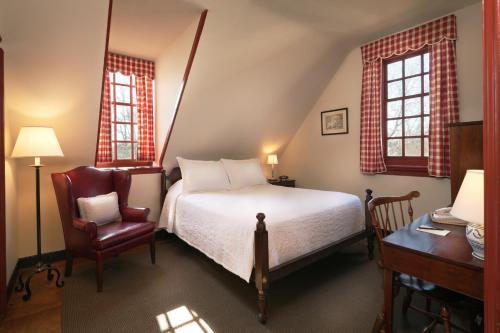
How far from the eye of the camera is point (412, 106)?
11.0 feet

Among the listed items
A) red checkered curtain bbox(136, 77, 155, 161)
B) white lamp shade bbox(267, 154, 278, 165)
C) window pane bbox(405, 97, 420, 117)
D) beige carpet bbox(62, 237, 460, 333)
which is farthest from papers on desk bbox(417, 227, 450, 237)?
red checkered curtain bbox(136, 77, 155, 161)

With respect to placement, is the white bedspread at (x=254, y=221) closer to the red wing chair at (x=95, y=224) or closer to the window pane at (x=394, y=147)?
the red wing chair at (x=95, y=224)

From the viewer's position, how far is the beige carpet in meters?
1.82

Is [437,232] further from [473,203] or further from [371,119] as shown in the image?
[371,119]

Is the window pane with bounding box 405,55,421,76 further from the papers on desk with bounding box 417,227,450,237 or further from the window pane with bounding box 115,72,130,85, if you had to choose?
the window pane with bounding box 115,72,130,85

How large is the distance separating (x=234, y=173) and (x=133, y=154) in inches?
54.3

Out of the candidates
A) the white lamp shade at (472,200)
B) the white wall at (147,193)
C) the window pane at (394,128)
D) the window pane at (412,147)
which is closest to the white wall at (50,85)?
the white wall at (147,193)

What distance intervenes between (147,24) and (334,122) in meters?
2.79

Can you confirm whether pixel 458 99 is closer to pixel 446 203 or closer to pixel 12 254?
pixel 446 203

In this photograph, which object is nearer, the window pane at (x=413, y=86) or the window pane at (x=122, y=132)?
the window pane at (x=413, y=86)

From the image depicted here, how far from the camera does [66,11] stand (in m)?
1.98

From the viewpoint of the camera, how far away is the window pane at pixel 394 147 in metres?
3.49

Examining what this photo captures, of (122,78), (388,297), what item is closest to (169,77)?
(122,78)

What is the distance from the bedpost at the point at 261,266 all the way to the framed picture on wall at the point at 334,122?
2.64 m
